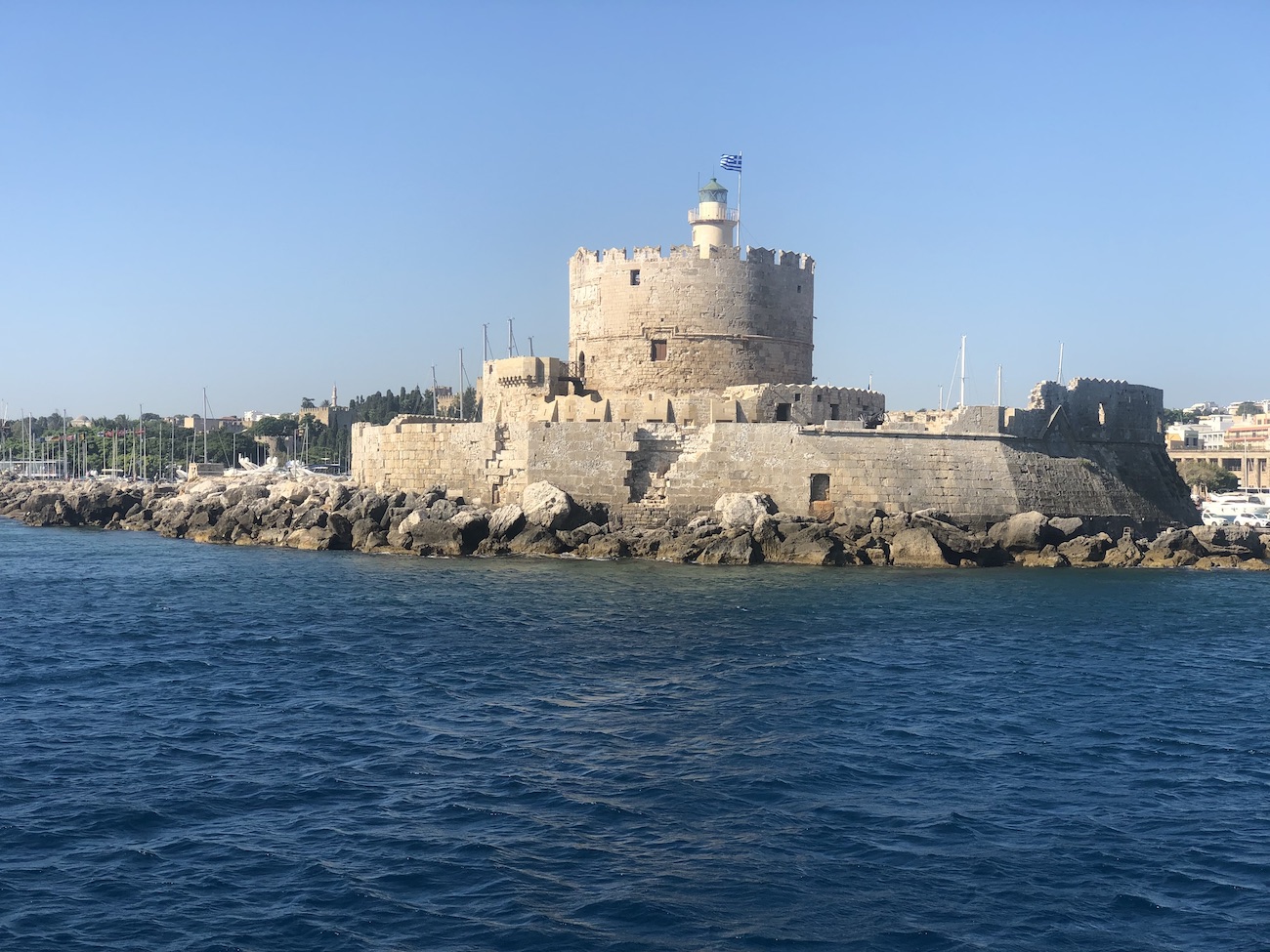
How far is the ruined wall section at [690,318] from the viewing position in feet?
96.3

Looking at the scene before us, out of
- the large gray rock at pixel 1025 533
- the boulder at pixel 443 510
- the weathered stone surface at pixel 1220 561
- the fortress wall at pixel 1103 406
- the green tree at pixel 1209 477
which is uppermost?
the fortress wall at pixel 1103 406

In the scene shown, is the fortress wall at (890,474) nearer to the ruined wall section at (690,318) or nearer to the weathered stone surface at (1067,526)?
the weathered stone surface at (1067,526)

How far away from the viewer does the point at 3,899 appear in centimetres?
777

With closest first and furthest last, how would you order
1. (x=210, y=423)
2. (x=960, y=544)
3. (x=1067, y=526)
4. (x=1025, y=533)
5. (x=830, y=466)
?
(x=960, y=544) < (x=1025, y=533) < (x=1067, y=526) < (x=830, y=466) < (x=210, y=423)

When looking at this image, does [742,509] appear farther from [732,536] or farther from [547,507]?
[547,507]

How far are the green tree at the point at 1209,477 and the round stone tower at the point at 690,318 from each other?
30848 mm

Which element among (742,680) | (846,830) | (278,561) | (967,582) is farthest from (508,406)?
(846,830)

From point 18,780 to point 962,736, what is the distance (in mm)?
8057

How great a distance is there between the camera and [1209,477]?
54.4 m

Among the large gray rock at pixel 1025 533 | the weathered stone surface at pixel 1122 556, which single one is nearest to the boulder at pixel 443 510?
the large gray rock at pixel 1025 533

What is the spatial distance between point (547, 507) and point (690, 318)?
6.18 metres

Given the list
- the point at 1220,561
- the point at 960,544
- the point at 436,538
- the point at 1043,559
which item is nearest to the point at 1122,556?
the point at 1043,559

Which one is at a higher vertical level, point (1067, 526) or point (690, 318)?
point (690, 318)

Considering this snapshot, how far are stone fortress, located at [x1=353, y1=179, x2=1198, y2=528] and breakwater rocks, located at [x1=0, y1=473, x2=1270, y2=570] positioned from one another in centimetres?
53
